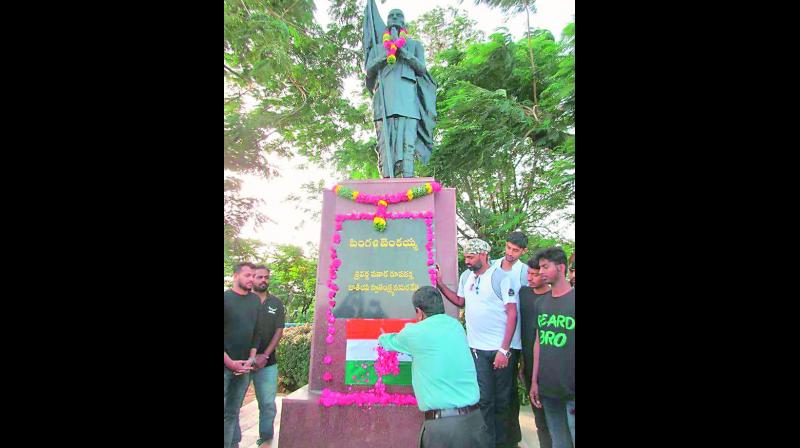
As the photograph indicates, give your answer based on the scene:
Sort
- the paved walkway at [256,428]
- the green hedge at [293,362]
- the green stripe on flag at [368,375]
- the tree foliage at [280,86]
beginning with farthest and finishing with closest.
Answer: the tree foliage at [280,86]
the green hedge at [293,362]
the paved walkway at [256,428]
the green stripe on flag at [368,375]

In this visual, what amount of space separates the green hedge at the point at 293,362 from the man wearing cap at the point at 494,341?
3835mm

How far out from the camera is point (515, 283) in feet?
12.5

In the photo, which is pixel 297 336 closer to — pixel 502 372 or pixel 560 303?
pixel 502 372

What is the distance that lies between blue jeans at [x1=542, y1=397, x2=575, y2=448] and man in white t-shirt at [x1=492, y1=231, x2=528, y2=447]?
0.53m

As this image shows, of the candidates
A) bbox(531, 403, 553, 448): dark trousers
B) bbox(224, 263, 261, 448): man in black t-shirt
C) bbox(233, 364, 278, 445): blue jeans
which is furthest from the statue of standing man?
bbox(531, 403, 553, 448): dark trousers

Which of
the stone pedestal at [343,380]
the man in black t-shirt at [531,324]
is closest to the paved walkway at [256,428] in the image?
the stone pedestal at [343,380]

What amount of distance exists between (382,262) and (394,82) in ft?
6.90

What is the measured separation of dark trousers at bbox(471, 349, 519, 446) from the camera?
147 inches

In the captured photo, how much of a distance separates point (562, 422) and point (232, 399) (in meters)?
2.49

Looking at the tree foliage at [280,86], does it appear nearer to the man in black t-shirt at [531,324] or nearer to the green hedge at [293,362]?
the green hedge at [293,362]

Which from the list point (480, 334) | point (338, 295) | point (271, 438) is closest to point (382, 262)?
point (338, 295)

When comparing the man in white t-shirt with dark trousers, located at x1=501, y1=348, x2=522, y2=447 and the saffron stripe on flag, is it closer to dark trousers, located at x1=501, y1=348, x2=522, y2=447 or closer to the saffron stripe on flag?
dark trousers, located at x1=501, y1=348, x2=522, y2=447

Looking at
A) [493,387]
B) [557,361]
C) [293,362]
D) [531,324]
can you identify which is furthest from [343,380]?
[293,362]

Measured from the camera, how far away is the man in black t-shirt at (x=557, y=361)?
3213mm
